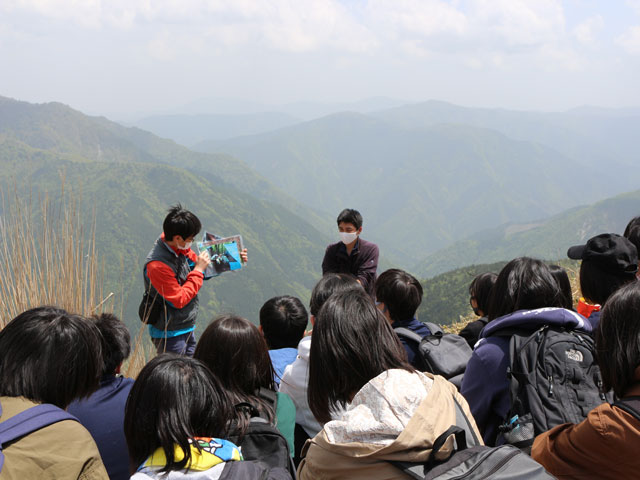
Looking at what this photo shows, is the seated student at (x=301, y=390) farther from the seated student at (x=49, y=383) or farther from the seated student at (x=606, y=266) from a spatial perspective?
the seated student at (x=606, y=266)

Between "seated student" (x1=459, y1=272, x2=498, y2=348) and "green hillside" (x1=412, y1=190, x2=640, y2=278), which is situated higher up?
"seated student" (x1=459, y1=272, x2=498, y2=348)

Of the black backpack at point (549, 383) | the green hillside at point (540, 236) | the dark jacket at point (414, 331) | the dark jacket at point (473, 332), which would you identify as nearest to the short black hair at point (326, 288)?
the dark jacket at point (414, 331)

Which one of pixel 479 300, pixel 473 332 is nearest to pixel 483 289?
pixel 479 300

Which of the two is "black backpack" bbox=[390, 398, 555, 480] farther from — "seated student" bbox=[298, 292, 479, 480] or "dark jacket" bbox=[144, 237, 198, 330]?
"dark jacket" bbox=[144, 237, 198, 330]

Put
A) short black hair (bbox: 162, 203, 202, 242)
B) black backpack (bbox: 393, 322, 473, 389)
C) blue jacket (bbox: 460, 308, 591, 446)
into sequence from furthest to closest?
short black hair (bbox: 162, 203, 202, 242), black backpack (bbox: 393, 322, 473, 389), blue jacket (bbox: 460, 308, 591, 446)

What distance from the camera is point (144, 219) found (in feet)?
385

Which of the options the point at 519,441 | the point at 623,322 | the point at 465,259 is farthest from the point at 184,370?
the point at 465,259

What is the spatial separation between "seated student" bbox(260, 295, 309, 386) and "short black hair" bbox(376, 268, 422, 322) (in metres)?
0.58

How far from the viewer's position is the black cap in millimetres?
2873

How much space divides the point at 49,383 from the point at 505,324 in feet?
6.54

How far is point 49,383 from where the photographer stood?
2.02 meters

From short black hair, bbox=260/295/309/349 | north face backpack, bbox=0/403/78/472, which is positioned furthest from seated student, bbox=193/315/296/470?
short black hair, bbox=260/295/309/349

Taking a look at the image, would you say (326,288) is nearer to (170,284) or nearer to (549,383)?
(170,284)

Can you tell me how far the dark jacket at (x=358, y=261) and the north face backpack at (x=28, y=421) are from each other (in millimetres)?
4115
